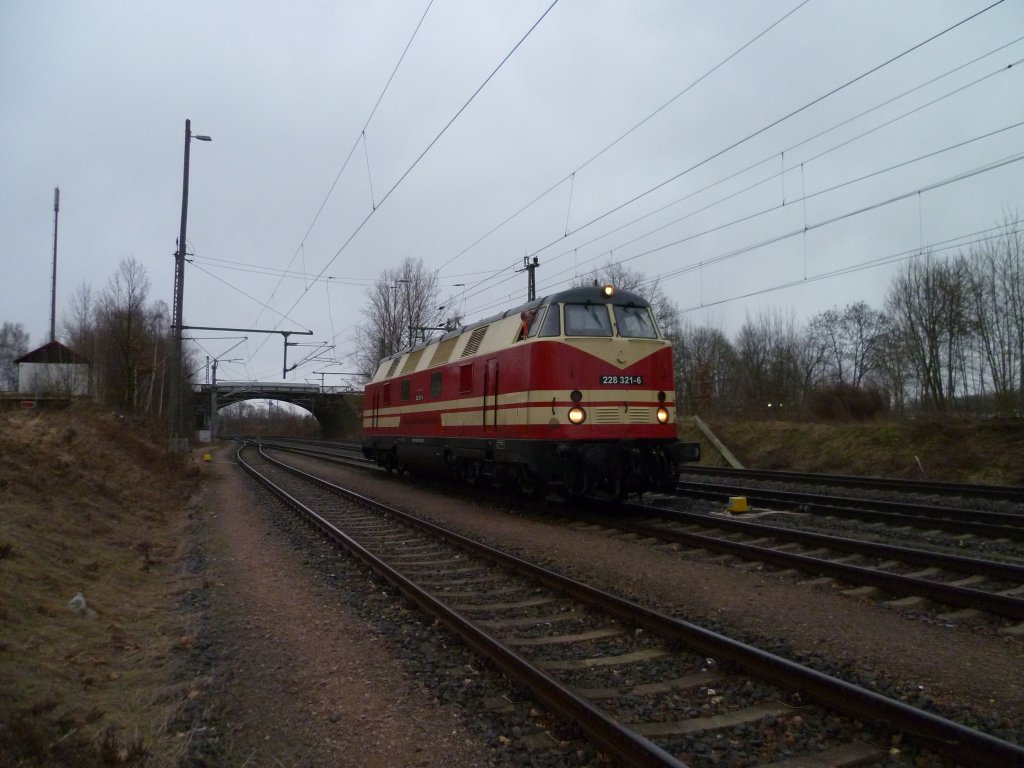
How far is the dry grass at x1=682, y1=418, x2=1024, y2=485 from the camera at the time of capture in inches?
742

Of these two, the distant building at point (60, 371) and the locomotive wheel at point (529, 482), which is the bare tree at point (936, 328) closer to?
the locomotive wheel at point (529, 482)

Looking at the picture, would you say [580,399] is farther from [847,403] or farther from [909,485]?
[847,403]

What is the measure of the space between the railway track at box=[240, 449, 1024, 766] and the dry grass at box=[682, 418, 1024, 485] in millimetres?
16432

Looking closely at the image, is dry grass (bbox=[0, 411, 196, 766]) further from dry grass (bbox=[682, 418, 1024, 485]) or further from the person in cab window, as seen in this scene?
dry grass (bbox=[682, 418, 1024, 485])

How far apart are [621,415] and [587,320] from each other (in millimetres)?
1715

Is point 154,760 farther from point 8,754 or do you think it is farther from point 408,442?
point 408,442

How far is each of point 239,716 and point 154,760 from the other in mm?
747

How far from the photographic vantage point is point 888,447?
72.7ft

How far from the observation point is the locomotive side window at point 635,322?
12.1 metres

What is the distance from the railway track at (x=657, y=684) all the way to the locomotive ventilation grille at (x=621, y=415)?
4140 millimetres

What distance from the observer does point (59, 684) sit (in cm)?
454

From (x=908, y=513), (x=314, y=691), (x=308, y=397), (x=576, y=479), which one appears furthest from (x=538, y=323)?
(x=308, y=397)

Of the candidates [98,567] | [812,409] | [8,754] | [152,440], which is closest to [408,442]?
[98,567]

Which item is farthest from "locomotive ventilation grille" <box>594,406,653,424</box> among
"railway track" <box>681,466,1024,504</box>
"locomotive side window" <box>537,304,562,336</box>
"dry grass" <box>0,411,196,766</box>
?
"railway track" <box>681,466,1024,504</box>
